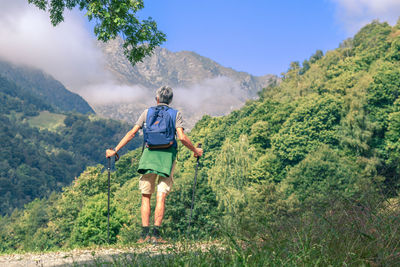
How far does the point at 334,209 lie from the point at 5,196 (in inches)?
7147

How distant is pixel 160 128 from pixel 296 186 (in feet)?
124

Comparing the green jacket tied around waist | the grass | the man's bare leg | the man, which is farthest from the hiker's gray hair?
the grass

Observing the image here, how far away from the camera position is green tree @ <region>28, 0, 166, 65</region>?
8.55m

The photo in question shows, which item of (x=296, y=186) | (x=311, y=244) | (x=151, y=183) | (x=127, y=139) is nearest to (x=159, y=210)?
(x=151, y=183)

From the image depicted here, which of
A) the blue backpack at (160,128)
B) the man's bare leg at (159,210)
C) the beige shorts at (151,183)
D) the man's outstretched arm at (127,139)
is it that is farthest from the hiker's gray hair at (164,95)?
the man's bare leg at (159,210)

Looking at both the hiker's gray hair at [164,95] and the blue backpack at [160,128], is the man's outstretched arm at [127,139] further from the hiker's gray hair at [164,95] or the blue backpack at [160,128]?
the hiker's gray hair at [164,95]

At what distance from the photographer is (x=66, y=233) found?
177 ft

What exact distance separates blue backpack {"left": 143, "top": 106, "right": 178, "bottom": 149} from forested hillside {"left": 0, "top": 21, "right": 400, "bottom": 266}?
4.66 feet

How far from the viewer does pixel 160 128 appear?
6.34 meters

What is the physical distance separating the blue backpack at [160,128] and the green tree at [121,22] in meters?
2.95

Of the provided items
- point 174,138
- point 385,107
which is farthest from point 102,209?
point 174,138

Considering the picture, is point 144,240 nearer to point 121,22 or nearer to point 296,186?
point 121,22

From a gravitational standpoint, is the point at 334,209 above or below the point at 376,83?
below

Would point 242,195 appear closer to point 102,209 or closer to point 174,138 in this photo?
point 102,209
